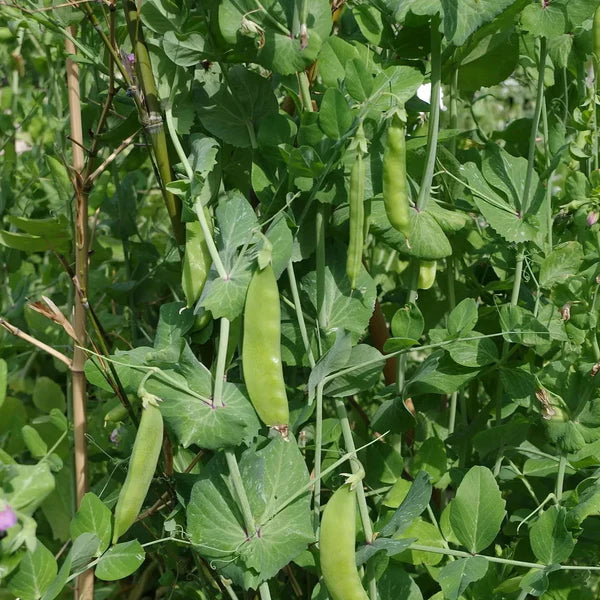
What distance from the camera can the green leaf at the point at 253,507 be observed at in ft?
2.41

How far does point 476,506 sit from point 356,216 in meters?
0.31

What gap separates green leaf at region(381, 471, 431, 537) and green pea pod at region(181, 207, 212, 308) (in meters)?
0.27

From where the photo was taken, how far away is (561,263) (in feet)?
2.73

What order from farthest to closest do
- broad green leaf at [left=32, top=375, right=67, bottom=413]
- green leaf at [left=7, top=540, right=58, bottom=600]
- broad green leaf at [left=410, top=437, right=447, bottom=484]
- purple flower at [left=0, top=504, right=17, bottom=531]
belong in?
Answer: broad green leaf at [left=32, top=375, right=67, bottom=413] → broad green leaf at [left=410, top=437, right=447, bottom=484] → green leaf at [left=7, top=540, right=58, bottom=600] → purple flower at [left=0, top=504, right=17, bottom=531]

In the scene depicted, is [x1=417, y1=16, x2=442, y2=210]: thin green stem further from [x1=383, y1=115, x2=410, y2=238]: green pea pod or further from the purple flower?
the purple flower

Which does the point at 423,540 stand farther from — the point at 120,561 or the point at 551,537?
the point at 120,561

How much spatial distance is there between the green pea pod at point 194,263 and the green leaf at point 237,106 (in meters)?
0.11

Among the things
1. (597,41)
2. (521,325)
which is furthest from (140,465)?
(597,41)

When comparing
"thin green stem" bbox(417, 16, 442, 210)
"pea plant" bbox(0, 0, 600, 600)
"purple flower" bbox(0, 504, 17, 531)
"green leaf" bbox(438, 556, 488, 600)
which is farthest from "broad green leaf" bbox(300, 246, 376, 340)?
"purple flower" bbox(0, 504, 17, 531)

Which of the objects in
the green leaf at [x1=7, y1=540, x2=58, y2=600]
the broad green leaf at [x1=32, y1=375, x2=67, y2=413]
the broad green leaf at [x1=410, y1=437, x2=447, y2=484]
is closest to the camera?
the green leaf at [x1=7, y1=540, x2=58, y2=600]

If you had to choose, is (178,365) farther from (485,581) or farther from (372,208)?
(485,581)

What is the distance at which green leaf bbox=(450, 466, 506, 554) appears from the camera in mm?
790

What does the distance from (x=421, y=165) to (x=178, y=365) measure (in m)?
0.33

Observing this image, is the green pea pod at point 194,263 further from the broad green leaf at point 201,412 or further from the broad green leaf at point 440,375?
the broad green leaf at point 440,375
